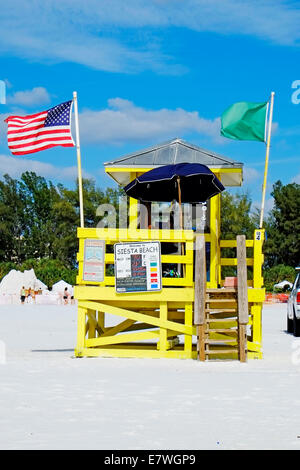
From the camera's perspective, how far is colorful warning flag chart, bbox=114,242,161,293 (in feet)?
42.5

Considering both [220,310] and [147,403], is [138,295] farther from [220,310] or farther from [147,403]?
[147,403]

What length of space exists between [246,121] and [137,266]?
153 inches

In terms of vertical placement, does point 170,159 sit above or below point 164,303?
above

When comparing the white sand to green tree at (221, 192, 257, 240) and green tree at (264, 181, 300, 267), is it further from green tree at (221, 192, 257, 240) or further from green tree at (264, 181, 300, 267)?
green tree at (264, 181, 300, 267)

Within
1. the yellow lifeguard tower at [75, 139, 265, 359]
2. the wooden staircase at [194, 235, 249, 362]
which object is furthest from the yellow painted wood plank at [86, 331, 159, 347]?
the wooden staircase at [194, 235, 249, 362]

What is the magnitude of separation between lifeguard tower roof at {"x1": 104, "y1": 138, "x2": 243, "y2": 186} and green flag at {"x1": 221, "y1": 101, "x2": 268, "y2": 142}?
0.59 m

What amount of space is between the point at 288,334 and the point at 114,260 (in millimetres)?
8411

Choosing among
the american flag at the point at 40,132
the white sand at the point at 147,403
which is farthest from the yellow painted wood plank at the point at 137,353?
the american flag at the point at 40,132

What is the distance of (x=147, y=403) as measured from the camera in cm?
830

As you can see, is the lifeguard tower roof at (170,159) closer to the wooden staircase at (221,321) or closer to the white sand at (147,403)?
the wooden staircase at (221,321)

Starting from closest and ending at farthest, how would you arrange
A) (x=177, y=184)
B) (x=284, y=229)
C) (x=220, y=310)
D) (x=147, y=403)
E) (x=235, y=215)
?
(x=147, y=403), (x=220, y=310), (x=177, y=184), (x=235, y=215), (x=284, y=229)

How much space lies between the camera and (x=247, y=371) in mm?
11383

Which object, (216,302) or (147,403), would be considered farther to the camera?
(216,302)

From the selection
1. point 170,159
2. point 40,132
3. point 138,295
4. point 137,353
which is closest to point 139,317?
point 138,295
